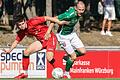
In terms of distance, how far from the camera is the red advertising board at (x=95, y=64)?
55.3 feet

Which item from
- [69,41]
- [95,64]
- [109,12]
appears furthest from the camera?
[109,12]

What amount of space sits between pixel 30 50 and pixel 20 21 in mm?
925

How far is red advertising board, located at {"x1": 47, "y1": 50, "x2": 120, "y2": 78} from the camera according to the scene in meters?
16.9

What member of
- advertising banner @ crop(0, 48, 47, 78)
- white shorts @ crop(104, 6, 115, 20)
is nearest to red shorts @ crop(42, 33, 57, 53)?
advertising banner @ crop(0, 48, 47, 78)

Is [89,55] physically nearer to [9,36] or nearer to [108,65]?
[108,65]

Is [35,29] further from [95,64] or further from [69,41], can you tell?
[95,64]

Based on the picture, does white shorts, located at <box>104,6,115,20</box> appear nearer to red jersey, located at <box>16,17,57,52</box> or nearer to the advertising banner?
the advertising banner

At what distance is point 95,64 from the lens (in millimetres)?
16922

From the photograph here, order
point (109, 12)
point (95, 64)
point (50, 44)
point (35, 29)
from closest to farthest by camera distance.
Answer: point (35, 29) → point (50, 44) → point (95, 64) → point (109, 12)

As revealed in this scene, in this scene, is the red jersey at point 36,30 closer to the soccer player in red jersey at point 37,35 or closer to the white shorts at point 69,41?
the soccer player in red jersey at point 37,35

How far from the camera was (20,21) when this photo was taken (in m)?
13.1

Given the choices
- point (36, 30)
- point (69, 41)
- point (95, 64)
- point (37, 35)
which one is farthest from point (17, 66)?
point (36, 30)

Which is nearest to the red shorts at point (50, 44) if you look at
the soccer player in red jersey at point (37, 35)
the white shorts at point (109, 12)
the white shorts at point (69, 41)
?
the soccer player in red jersey at point (37, 35)

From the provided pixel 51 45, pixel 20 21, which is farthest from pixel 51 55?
pixel 20 21
